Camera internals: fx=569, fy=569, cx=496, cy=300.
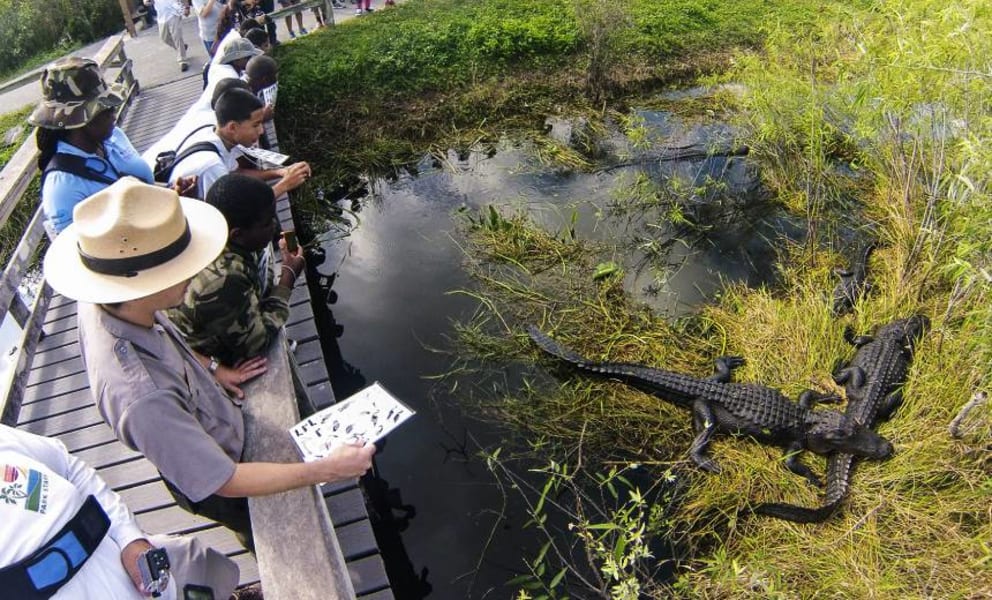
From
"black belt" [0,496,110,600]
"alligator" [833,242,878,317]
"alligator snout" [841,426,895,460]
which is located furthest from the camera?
"alligator" [833,242,878,317]

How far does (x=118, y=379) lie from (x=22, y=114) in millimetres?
9649

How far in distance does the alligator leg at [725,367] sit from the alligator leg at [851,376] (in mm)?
691

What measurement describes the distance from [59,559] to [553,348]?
11.8 feet

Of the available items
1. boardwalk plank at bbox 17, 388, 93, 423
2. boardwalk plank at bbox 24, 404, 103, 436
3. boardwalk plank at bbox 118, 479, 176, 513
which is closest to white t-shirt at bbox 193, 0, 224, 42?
boardwalk plank at bbox 17, 388, 93, 423

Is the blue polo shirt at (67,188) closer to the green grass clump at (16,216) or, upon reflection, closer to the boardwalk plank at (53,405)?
the boardwalk plank at (53,405)

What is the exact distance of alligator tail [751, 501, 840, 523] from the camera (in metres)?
3.40

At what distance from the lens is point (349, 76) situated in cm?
844

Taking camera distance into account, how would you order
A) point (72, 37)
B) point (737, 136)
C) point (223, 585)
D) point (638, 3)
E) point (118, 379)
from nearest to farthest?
point (118, 379) → point (223, 585) → point (737, 136) → point (638, 3) → point (72, 37)

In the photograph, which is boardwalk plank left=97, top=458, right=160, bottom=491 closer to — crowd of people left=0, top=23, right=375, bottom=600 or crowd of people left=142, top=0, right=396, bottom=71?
crowd of people left=0, top=23, right=375, bottom=600

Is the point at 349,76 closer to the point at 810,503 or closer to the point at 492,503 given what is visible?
the point at 492,503

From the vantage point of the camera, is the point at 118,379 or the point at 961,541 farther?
the point at 961,541

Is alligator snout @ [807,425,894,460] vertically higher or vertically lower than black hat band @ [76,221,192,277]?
lower

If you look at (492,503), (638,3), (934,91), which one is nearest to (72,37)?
(638,3)

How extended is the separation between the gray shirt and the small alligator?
322 cm
